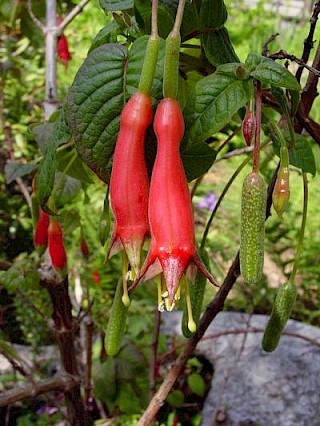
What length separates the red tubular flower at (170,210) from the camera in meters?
0.39

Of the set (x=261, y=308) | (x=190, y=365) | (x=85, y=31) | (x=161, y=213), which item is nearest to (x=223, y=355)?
(x=190, y=365)

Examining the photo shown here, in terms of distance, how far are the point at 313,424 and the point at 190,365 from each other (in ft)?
1.48

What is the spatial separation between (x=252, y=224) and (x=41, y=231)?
15.8 inches

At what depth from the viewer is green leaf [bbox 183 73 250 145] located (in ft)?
1.45

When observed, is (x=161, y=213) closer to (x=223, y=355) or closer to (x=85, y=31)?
(x=223, y=355)

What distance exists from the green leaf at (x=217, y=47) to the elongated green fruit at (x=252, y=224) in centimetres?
12

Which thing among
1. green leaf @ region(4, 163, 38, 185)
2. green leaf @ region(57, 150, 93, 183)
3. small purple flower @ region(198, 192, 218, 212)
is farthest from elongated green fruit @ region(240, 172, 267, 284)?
small purple flower @ region(198, 192, 218, 212)

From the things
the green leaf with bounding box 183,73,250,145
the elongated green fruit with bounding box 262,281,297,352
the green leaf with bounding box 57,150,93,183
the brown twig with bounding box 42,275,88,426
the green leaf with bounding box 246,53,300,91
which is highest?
the green leaf with bounding box 246,53,300,91

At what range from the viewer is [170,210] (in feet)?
1.29

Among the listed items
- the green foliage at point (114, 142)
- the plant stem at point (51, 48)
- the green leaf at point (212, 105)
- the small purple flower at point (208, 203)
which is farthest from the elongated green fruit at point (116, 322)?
the small purple flower at point (208, 203)

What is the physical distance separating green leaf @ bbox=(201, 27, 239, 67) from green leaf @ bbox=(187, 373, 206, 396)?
1027mm

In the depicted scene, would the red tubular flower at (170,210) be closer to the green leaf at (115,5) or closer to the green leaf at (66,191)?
the green leaf at (115,5)

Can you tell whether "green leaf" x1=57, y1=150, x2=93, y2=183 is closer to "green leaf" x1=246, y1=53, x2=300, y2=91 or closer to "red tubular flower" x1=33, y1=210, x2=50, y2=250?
"red tubular flower" x1=33, y1=210, x2=50, y2=250

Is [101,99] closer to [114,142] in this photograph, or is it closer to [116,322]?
[114,142]
